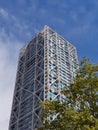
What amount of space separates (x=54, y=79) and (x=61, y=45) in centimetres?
2735

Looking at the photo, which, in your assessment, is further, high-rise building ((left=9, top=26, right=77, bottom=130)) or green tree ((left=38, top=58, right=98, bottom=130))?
high-rise building ((left=9, top=26, right=77, bottom=130))

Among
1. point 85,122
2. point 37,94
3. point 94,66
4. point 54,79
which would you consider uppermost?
point 54,79

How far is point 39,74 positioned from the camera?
368 feet

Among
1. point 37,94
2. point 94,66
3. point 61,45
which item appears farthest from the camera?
point 61,45

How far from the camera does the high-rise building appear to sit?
332ft

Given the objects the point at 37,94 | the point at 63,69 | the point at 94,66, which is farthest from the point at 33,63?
the point at 94,66

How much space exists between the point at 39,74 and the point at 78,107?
94.8 m

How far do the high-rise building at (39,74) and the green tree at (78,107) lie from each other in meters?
75.3

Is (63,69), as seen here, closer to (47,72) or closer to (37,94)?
(47,72)

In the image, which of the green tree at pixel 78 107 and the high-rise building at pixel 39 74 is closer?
the green tree at pixel 78 107

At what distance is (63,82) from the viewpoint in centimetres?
11006

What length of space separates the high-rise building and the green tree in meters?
75.3

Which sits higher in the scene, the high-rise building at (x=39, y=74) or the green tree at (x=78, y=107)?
the high-rise building at (x=39, y=74)

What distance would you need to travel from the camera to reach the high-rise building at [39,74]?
332ft
